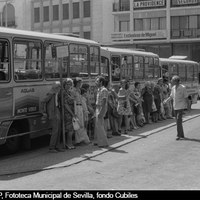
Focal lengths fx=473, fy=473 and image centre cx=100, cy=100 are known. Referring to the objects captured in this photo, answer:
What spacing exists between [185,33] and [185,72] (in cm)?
2574

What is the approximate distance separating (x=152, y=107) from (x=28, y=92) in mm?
7298

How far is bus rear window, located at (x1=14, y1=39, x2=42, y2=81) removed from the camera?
11266 millimetres

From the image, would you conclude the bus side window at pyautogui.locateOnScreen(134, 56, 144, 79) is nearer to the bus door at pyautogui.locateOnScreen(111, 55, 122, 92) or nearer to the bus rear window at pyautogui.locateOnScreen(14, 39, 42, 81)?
the bus door at pyautogui.locateOnScreen(111, 55, 122, 92)

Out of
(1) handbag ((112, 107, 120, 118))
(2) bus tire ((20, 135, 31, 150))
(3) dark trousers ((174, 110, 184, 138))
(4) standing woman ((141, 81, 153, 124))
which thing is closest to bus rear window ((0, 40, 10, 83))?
(2) bus tire ((20, 135, 31, 150))

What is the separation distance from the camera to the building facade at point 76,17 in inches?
2243

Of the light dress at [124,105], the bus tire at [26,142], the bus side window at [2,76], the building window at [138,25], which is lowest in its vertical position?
the bus tire at [26,142]

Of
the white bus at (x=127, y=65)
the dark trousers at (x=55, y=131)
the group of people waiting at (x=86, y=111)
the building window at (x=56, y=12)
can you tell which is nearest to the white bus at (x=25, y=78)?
the group of people waiting at (x=86, y=111)

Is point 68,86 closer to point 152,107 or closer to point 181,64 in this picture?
point 152,107

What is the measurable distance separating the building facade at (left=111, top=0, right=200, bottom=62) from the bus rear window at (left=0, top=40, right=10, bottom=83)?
4306 centimetres

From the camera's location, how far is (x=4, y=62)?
10.9 m

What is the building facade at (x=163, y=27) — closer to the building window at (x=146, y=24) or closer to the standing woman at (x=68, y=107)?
the building window at (x=146, y=24)

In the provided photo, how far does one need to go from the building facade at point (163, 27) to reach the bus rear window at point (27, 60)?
41801 mm

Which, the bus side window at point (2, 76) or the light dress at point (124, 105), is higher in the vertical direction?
the bus side window at point (2, 76)

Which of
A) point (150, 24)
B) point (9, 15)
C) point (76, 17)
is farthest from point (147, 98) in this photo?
point (9, 15)
